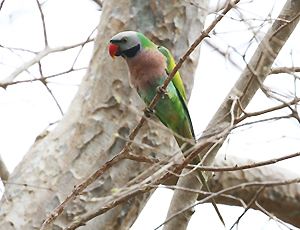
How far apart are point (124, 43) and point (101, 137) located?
0.80 m

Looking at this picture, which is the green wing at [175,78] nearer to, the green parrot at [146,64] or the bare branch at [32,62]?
the green parrot at [146,64]

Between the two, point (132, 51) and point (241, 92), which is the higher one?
point (132, 51)

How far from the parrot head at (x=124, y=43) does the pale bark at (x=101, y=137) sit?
11 cm

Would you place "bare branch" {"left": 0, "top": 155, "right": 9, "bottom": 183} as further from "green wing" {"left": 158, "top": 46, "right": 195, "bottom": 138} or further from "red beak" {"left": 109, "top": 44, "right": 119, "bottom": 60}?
"green wing" {"left": 158, "top": 46, "right": 195, "bottom": 138}

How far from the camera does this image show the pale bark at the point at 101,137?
260cm

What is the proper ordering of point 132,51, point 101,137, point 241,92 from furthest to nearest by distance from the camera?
point 132,51, point 101,137, point 241,92

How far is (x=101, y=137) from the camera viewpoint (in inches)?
107

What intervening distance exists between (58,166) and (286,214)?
271 centimetres

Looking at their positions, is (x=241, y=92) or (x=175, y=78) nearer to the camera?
(x=241, y=92)

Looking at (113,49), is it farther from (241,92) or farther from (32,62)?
(32,62)

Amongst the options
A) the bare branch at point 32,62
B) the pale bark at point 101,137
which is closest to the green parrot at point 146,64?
the pale bark at point 101,137

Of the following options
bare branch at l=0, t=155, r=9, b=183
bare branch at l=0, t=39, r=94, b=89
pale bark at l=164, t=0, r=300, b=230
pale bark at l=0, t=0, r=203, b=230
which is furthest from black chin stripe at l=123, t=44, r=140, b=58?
bare branch at l=0, t=155, r=9, b=183

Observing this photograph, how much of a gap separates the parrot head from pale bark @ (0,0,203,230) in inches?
4.5

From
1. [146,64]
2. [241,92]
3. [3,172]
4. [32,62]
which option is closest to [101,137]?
[146,64]
